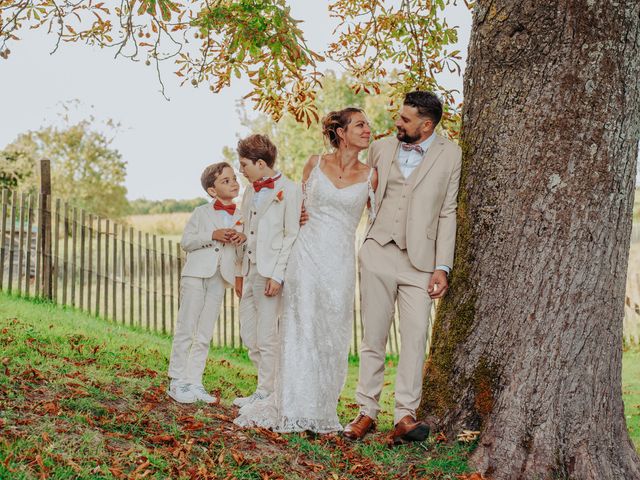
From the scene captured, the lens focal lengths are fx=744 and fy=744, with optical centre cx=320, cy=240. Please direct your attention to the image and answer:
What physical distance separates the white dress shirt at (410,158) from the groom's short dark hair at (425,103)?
0.52ft

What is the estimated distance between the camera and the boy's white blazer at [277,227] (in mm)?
5328

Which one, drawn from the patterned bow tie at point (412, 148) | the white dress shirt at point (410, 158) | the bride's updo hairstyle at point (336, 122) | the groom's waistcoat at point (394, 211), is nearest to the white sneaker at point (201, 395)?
the groom's waistcoat at point (394, 211)

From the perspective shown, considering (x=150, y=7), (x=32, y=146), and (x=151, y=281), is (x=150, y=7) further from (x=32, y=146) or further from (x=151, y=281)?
(x=32, y=146)

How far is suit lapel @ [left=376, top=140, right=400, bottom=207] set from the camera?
5160 mm

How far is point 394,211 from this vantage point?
5.09m

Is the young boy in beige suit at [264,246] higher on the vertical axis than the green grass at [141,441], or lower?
higher

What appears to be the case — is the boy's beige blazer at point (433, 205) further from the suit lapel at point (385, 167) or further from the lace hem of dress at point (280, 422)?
the lace hem of dress at point (280, 422)

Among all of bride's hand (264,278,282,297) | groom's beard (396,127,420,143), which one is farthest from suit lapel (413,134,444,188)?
bride's hand (264,278,282,297)

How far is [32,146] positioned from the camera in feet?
77.8

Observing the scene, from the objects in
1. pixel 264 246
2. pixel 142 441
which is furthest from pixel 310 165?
Answer: pixel 142 441

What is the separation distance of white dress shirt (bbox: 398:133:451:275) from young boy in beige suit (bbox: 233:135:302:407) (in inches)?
30.1

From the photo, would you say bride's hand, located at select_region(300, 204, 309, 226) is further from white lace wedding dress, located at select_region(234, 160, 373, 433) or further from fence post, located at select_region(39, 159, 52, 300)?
fence post, located at select_region(39, 159, 52, 300)

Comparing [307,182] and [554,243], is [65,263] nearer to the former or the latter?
[307,182]

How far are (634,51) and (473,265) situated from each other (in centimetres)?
174
